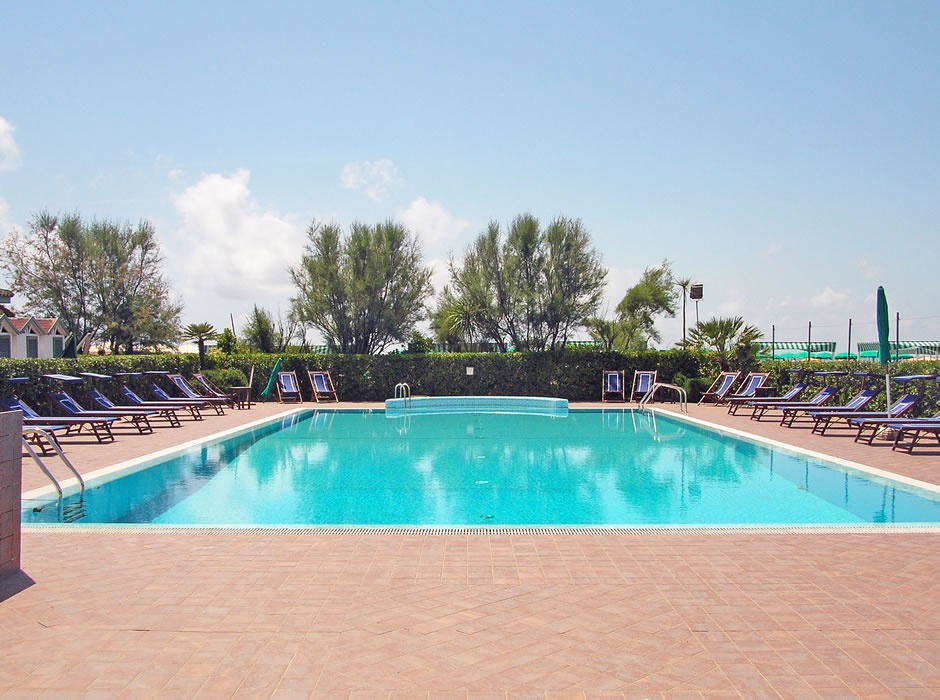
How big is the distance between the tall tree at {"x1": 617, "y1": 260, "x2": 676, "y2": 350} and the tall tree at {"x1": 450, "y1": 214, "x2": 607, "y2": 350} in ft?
34.7

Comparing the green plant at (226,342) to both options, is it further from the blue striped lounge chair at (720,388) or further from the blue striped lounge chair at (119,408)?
the blue striped lounge chair at (720,388)

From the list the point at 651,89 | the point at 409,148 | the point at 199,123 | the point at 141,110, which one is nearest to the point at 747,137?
the point at 651,89

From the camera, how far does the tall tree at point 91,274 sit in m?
28.1

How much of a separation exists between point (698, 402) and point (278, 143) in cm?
1345

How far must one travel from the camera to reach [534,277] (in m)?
22.4

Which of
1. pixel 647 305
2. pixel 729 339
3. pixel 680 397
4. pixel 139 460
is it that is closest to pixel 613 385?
pixel 680 397

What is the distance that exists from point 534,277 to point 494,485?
48.4ft

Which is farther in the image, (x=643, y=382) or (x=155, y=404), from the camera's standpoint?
(x=643, y=382)

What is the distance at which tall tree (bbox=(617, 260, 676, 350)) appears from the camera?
107ft

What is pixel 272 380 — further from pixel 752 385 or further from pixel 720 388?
pixel 752 385

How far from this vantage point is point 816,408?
1260cm

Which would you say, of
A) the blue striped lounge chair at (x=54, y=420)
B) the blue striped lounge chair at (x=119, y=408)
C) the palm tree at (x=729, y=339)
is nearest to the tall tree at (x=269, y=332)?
the blue striped lounge chair at (x=119, y=408)

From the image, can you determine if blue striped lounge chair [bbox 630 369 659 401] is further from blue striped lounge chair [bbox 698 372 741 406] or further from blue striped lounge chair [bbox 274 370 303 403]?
blue striped lounge chair [bbox 274 370 303 403]

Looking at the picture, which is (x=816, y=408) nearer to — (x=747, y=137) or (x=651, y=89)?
(x=747, y=137)
